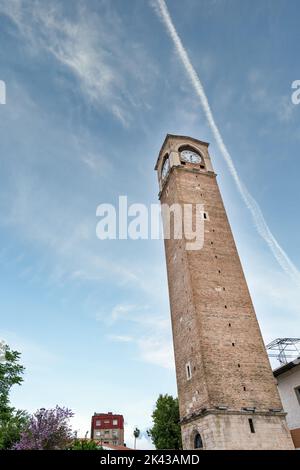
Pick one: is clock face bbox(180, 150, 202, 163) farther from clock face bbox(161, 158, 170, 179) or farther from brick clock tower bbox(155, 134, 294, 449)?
brick clock tower bbox(155, 134, 294, 449)

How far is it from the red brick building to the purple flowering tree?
198 ft

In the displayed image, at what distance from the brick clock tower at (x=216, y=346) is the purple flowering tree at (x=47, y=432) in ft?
26.3

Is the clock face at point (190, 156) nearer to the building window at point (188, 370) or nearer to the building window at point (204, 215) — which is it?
the building window at point (204, 215)

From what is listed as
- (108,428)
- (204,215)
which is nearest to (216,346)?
(204,215)

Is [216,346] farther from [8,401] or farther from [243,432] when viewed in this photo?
[8,401]

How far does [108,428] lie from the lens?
75.4 meters

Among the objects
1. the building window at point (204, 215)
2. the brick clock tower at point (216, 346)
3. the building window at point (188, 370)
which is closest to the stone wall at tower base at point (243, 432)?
the brick clock tower at point (216, 346)

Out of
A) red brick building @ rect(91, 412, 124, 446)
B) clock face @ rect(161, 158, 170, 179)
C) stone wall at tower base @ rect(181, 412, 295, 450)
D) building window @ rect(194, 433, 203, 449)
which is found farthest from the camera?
red brick building @ rect(91, 412, 124, 446)

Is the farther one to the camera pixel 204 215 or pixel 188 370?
pixel 204 215

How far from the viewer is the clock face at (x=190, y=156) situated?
112 ft

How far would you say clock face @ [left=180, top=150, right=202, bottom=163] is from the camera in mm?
34156

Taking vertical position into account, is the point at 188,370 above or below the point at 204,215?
below

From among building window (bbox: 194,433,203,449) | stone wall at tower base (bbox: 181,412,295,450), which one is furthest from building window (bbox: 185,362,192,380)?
building window (bbox: 194,433,203,449)

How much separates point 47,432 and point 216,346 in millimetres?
12505
